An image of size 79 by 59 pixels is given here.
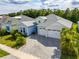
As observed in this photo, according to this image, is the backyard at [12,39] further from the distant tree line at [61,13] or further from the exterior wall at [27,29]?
the distant tree line at [61,13]

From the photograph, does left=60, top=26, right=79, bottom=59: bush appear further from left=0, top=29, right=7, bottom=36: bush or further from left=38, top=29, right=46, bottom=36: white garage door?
left=0, top=29, right=7, bottom=36: bush

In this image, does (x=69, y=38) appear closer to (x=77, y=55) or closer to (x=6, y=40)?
(x=77, y=55)

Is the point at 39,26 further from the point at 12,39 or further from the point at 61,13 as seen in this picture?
the point at 61,13

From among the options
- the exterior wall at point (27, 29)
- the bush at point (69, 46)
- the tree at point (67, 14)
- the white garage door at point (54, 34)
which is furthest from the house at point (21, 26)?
the bush at point (69, 46)

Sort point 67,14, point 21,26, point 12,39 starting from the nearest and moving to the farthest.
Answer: point 12,39 < point 21,26 < point 67,14

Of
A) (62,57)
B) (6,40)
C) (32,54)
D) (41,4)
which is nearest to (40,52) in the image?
(32,54)

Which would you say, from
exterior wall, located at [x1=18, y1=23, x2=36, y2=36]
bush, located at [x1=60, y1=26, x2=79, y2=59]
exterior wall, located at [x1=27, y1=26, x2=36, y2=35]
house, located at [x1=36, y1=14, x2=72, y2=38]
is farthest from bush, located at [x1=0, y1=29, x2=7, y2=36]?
bush, located at [x1=60, y1=26, x2=79, y2=59]

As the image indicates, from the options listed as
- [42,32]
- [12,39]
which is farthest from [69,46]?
[42,32]

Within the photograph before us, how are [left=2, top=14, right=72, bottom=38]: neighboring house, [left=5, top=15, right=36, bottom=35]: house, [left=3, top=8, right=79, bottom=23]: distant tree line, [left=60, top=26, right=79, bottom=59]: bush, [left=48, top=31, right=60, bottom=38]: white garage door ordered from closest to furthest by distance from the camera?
[left=60, top=26, right=79, bottom=59]: bush
[left=48, top=31, right=60, bottom=38]: white garage door
[left=2, top=14, right=72, bottom=38]: neighboring house
[left=5, top=15, right=36, bottom=35]: house
[left=3, top=8, right=79, bottom=23]: distant tree line
